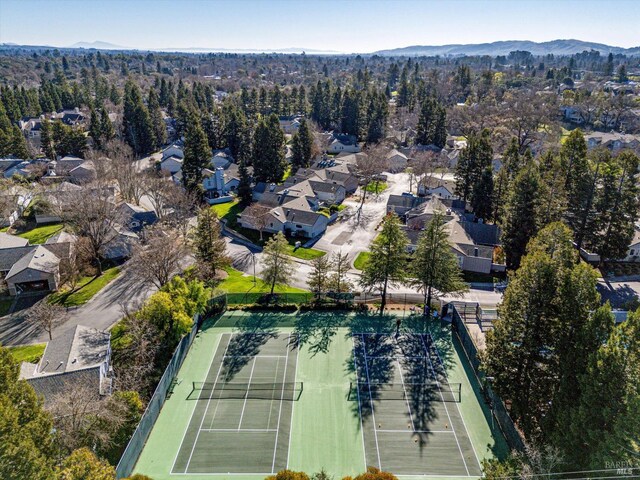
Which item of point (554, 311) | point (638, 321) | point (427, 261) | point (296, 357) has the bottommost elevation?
point (296, 357)

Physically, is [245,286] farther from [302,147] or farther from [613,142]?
[613,142]

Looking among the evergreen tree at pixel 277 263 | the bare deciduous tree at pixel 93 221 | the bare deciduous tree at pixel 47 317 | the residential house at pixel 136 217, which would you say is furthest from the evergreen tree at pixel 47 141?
the evergreen tree at pixel 277 263

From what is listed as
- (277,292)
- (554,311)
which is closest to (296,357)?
(277,292)

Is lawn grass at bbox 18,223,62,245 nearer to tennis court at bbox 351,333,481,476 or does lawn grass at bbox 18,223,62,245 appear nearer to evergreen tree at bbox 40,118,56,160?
evergreen tree at bbox 40,118,56,160

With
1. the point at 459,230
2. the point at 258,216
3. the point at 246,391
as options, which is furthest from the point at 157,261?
the point at 459,230

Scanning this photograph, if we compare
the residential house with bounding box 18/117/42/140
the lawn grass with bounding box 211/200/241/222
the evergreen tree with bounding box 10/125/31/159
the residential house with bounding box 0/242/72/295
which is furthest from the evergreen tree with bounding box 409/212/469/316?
the residential house with bounding box 18/117/42/140

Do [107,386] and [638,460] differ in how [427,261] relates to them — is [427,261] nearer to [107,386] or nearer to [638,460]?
[638,460]

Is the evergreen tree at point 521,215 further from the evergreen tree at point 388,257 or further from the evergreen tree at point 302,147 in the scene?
the evergreen tree at point 302,147
